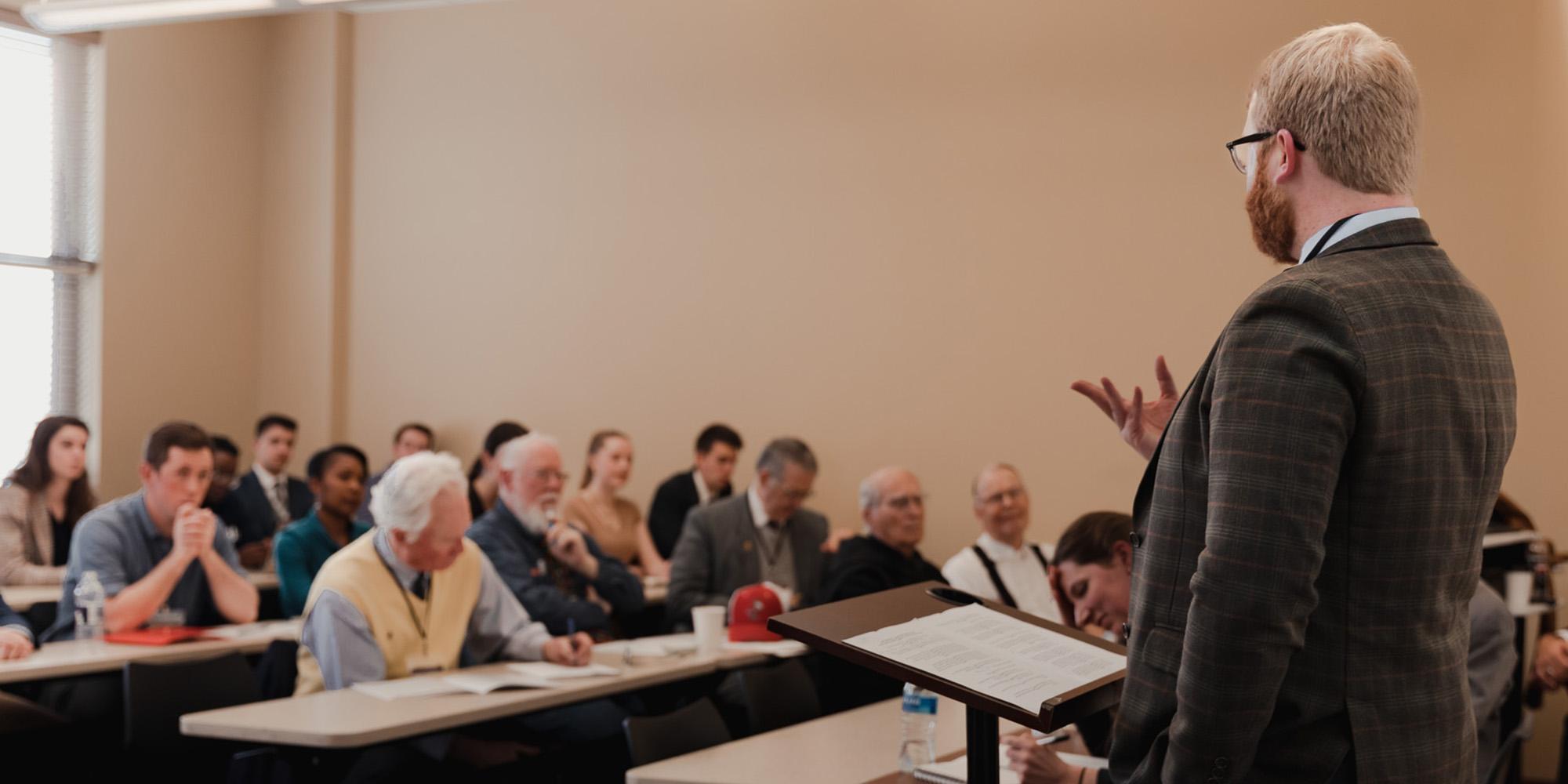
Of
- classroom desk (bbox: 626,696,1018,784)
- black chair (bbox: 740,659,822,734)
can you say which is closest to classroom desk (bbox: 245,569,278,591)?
black chair (bbox: 740,659,822,734)

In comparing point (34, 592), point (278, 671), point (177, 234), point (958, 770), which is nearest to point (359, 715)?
point (278, 671)

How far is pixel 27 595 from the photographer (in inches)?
207

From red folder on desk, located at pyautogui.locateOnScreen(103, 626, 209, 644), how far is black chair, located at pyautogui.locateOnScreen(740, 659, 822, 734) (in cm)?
198

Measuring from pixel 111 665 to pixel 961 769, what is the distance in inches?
107

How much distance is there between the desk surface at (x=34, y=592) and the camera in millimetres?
5090

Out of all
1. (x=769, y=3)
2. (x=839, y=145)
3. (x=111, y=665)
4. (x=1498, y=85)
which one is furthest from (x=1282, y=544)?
(x=769, y=3)

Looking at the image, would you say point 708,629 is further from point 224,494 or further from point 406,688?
point 224,494

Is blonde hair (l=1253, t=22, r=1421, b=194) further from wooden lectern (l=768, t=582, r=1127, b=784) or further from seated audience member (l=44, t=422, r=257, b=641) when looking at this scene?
seated audience member (l=44, t=422, r=257, b=641)

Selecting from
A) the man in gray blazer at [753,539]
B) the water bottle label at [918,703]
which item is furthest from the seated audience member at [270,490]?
the water bottle label at [918,703]

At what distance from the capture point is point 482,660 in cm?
410

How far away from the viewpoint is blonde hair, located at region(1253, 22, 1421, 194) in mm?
1505

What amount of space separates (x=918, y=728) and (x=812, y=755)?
0.24 meters

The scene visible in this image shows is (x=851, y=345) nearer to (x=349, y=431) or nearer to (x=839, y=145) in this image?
(x=839, y=145)

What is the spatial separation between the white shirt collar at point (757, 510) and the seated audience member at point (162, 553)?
1989 millimetres
